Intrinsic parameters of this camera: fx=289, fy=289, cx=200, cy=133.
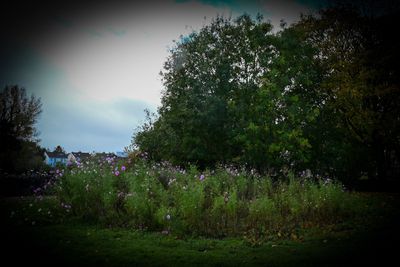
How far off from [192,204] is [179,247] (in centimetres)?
155

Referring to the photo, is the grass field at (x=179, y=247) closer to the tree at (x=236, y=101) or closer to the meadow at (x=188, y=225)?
the meadow at (x=188, y=225)

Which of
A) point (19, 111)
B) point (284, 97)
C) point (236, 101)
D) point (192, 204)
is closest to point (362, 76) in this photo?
point (284, 97)

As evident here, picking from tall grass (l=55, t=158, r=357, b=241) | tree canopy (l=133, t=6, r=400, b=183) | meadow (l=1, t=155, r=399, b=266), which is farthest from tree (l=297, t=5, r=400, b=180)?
tall grass (l=55, t=158, r=357, b=241)

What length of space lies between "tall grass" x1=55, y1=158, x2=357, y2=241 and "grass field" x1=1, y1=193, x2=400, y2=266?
0.53 metres

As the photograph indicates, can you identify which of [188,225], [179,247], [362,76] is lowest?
[179,247]

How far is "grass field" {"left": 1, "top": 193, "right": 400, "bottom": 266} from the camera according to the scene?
5738 mm

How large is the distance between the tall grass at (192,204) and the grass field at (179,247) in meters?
0.53

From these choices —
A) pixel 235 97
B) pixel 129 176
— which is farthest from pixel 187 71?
pixel 129 176

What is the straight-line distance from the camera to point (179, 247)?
6867 mm

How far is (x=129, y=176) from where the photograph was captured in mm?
9953

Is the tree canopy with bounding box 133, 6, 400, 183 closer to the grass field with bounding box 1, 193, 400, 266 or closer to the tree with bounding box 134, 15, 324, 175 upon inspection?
the tree with bounding box 134, 15, 324, 175

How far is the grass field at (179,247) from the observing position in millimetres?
5738

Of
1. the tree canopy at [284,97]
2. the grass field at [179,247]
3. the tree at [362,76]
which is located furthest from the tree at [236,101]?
the grass field at [179,247]

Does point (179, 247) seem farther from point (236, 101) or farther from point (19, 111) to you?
point (19, 111)
